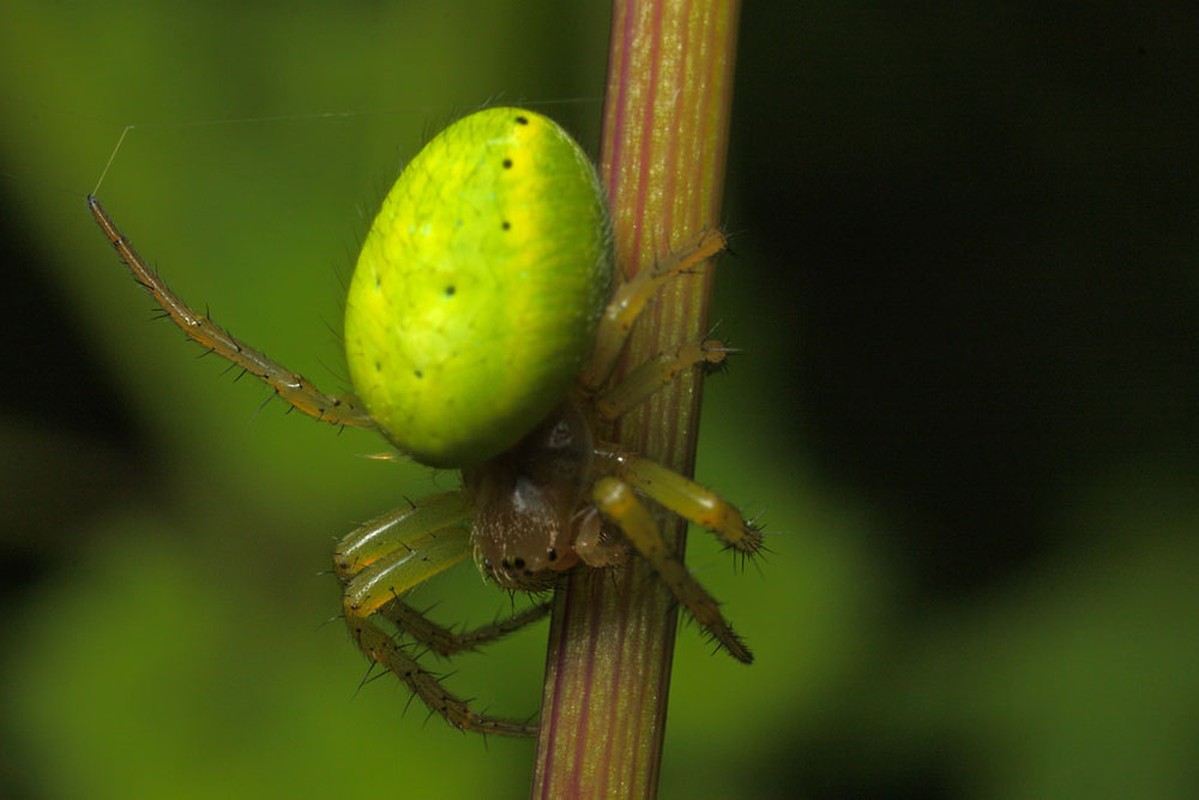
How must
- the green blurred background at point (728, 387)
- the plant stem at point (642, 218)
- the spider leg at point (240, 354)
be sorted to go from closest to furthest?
the plant stem at point (642, 218)
the spider leg at point (240, 354)
the green blurred background at point (728, 387)

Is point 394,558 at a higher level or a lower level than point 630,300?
lower

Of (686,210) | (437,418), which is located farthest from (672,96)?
(437,418)

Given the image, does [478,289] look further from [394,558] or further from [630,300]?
[394,558]

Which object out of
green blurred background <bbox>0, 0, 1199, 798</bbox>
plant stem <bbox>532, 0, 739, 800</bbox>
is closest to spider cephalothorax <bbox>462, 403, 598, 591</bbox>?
plant stem <bbox>532, 0, 739, 800</bbox>

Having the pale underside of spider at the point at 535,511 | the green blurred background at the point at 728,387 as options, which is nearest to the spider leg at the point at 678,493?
the pale underside of spider at the point at 535,511

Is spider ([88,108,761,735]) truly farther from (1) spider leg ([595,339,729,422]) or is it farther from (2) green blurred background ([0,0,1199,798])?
(2) green blurred background ([0,0,1199,798])

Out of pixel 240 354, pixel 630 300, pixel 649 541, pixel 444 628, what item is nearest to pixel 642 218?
pixel 630 300

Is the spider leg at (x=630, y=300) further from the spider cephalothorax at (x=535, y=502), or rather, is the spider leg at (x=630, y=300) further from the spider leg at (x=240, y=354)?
the spider leg at (x=240, y=354)
